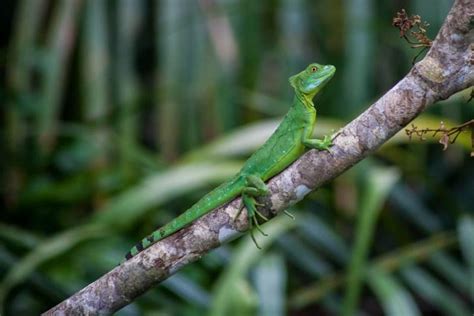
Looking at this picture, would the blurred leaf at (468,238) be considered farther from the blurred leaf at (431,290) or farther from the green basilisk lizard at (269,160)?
the green basilisk lizard at (269,160)

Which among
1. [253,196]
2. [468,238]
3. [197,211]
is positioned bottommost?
[468,238]

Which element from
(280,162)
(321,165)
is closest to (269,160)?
(280,162)

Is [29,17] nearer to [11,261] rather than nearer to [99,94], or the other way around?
[99,94]

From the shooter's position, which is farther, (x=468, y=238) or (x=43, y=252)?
(x=468, y=238)

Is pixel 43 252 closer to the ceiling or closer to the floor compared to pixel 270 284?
closer to the ceiling

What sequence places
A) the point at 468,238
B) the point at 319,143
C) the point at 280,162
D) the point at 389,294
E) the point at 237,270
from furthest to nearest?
the point at 468,238 → the point at 389,294 → the point at 237,270 → the point at 280,162 → the point at 319,143

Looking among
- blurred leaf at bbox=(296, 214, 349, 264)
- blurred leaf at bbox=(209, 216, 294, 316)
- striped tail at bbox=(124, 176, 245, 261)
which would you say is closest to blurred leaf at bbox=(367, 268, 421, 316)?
blurred leaf at bbox=(296, 214, 349, 264)

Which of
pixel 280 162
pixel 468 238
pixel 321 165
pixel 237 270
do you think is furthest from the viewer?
pixel 468 238

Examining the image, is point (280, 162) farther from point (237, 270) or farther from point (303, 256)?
point (303, 256)
